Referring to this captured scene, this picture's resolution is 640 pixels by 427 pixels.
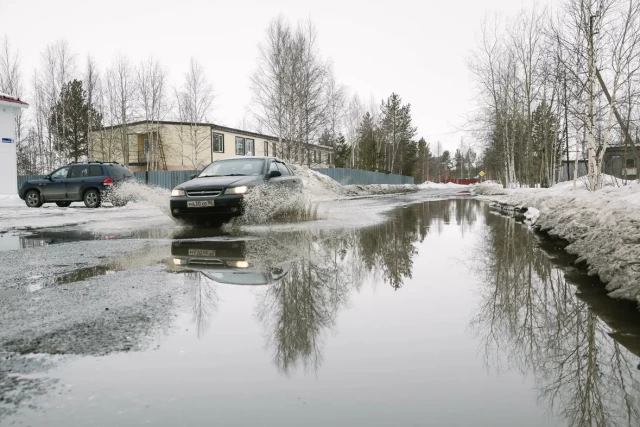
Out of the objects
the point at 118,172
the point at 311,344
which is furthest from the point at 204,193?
the point at 118,172

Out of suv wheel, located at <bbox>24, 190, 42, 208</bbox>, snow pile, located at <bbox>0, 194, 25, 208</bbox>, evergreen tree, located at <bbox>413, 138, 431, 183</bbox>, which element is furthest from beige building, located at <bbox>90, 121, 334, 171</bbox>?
evergreen tree, located at <bbox>413, 138, 431, 183</bbox>

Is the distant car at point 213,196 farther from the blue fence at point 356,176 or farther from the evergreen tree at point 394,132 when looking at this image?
the evergreen tree at point 394,132

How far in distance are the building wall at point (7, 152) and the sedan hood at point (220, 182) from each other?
20165 mm

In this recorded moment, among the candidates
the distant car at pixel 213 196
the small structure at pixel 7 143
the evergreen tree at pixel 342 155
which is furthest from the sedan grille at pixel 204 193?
the evergreen tree at pixel 342 155

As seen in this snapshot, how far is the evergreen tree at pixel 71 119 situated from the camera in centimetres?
4012

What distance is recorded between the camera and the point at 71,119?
40469 mm

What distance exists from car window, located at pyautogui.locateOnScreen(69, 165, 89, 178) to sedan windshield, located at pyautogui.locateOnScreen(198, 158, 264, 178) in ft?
34.4

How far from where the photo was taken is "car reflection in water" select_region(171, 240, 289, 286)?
4.81m

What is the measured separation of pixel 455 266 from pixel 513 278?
94 cm

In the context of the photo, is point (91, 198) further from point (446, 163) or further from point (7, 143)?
point (446, 163)

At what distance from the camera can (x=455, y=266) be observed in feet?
19.4

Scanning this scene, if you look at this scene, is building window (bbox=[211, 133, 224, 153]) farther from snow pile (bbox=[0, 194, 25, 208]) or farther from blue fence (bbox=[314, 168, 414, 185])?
snow pile (bbox=[0, 194, 25, 208])

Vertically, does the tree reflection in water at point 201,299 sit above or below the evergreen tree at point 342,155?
below

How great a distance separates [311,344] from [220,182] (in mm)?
7330
